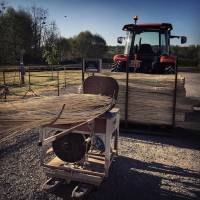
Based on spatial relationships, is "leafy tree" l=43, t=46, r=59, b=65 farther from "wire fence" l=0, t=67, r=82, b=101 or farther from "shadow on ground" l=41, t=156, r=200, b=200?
"shadow on ground" l=41, t=156, r=200, b=200

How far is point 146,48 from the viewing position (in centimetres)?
1134

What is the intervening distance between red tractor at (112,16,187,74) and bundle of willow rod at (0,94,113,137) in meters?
6.58

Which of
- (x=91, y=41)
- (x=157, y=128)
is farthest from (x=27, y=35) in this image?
(x=157, y=128)

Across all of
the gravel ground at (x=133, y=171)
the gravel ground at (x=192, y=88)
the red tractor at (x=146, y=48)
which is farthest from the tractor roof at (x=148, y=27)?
the gravel ground at (x=133, y=171)

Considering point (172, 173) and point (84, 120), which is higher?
point (84, 120)

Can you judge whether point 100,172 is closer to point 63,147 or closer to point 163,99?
point 63,147

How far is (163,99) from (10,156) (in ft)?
13.7

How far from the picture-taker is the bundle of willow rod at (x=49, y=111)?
350cm

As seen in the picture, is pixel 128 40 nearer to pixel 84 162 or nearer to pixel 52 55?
pixel 84 162

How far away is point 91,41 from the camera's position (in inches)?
2125

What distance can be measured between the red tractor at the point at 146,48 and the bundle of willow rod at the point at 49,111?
6.58 metres

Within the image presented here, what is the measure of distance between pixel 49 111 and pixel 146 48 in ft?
27.6

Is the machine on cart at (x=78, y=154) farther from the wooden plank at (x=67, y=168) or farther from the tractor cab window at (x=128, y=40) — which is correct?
the tractor cab window at (x=128, y=40)

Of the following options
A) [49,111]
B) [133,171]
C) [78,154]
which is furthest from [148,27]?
[49,111]
